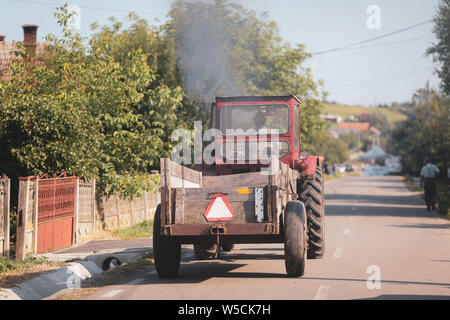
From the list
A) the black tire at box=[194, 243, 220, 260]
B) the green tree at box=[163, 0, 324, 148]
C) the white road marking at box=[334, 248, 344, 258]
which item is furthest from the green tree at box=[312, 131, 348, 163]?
the black tire at box=[194, 243, 220, 260]

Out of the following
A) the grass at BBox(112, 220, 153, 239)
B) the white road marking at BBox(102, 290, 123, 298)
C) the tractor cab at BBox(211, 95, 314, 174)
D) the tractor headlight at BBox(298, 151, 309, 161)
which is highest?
the tractor cab at BBox(211, 95, 314, 174)

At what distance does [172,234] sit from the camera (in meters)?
10.6

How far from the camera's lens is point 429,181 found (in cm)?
2809

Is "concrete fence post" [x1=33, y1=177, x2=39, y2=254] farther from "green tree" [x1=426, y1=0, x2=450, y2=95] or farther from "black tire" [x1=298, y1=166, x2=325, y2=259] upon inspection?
"green tree" [x1=426, y1=0, x2=450, y2=95]

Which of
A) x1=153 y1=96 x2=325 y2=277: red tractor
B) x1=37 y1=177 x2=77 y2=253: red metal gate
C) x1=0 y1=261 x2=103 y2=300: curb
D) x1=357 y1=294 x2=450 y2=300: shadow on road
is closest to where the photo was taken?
x1=357 y1=294 x2=450 y2=300: shadow on road

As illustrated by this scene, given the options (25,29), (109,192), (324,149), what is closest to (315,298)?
(109,192)

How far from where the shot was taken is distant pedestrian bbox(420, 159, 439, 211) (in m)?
28.2

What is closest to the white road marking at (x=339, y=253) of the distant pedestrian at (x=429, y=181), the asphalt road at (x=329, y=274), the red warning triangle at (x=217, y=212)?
the asphalt road at (x=329, y=274)

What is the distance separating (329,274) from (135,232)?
9.81 metres

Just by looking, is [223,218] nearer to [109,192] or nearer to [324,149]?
[109,192]

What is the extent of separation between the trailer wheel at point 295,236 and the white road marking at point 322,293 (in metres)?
0.74

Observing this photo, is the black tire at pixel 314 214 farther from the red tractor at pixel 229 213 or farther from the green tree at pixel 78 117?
the green tree at pixel 78 117

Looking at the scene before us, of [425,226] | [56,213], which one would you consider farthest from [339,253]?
[425,226]

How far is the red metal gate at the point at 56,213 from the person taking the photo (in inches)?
606
